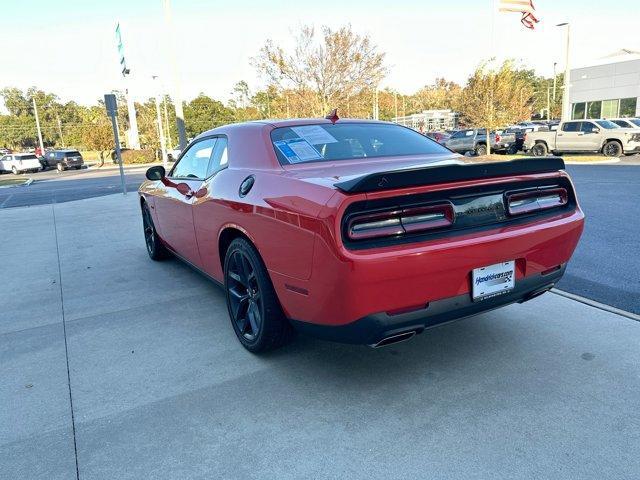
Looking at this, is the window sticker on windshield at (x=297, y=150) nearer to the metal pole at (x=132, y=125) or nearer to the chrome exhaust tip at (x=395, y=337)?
the chrome exhaust tip at (x=395, y=337)

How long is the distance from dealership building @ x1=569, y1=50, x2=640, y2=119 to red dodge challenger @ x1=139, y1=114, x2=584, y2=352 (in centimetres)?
3884

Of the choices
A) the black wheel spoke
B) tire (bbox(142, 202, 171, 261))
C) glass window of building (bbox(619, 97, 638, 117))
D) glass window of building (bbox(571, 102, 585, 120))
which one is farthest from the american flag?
the black wheel spoke

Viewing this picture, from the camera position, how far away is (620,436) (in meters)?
2.24

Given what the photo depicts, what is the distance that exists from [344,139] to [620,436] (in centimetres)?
245

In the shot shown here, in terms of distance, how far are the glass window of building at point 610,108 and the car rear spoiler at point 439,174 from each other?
39.9 meters

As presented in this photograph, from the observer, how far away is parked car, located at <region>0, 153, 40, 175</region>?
3597 cm

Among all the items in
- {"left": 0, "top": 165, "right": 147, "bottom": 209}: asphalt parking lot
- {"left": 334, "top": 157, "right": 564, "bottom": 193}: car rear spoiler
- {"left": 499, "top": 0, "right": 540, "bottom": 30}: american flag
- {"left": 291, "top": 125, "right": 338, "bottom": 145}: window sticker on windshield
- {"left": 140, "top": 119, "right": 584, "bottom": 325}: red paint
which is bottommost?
{"left": 0, "top": 165, "right": 147, "bottom": 209}: asphalt parking lot

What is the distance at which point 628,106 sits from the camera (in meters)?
35.3

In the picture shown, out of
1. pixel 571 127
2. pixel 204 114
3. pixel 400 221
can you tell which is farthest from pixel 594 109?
pixel 204 114

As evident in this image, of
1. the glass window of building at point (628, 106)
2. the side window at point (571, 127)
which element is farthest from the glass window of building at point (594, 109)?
the side window at point (571, 127)

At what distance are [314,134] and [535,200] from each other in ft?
5.18

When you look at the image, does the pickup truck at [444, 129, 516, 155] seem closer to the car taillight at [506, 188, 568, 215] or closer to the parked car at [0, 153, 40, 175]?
the car taillight at [506, 188, 568, 215]

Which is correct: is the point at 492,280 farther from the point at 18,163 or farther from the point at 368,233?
the point at 18,163

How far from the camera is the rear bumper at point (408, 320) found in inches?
92.7
